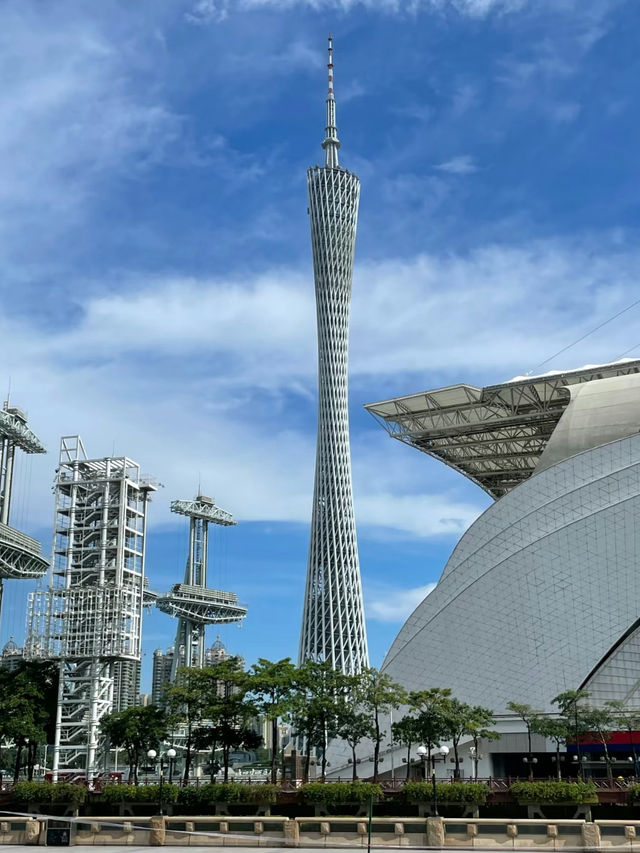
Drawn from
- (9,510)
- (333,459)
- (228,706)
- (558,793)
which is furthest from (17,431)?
(558,793)

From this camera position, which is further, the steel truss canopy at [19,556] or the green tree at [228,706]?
the steel truss canopy at [19,556]

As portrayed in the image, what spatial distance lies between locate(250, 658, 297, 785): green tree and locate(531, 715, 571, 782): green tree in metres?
15.6

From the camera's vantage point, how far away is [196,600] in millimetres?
152000

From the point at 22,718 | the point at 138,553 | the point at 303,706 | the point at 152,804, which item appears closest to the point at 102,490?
the point at 138,553

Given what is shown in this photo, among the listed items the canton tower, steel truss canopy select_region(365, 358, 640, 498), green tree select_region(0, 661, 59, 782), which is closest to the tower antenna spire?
the canton tower

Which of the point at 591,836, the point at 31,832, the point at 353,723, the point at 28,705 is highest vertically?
the point at 28,705

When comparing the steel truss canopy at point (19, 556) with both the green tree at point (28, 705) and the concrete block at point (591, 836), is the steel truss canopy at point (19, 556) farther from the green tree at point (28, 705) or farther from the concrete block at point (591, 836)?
the concrete block at point (591, 836)

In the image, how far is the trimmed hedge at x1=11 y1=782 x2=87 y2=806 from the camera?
177ft

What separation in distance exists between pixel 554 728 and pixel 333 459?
55.9 meters

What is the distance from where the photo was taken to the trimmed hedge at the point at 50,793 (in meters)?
53.8

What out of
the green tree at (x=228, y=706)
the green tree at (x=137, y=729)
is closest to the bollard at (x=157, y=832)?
the green tree at (x=228, y=706)

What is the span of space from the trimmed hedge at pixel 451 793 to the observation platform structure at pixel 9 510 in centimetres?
6784

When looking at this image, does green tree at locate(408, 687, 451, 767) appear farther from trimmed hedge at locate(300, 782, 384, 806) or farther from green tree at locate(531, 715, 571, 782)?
trimmed hedge at locate(300, 782, 384, 806)

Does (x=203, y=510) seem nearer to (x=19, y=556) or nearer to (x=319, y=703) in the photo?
(x=19, y=556)
